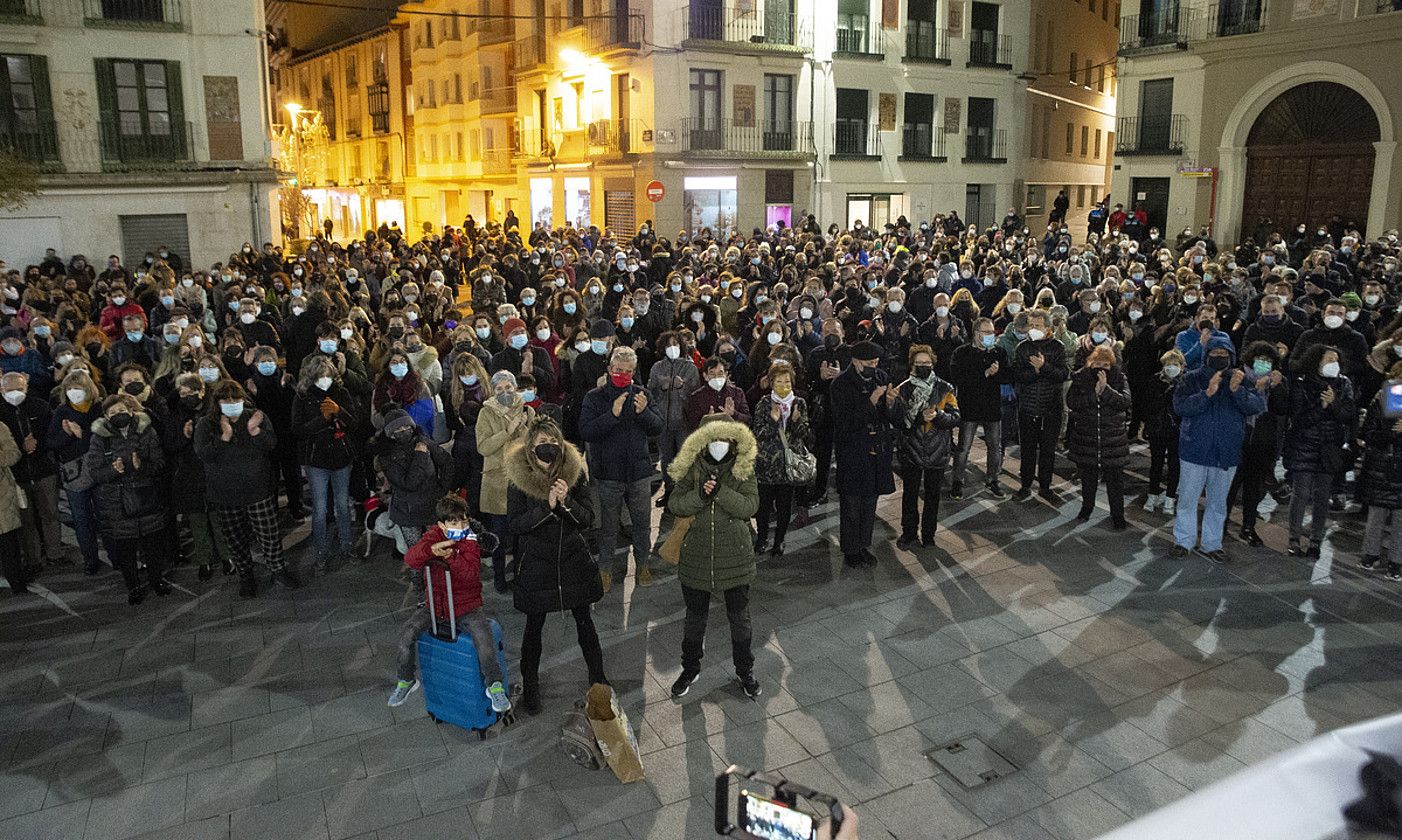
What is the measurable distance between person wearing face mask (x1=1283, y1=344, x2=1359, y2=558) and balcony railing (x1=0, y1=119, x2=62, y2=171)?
25.1m

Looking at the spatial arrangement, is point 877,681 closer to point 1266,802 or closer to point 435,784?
point 435,784

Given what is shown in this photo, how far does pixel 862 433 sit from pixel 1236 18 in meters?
25.8

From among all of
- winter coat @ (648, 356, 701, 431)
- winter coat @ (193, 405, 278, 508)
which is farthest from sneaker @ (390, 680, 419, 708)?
winter coat @ (648, 356, 701, 431)

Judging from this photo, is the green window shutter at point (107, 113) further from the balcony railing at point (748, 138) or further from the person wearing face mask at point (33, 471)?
the person wearing face mask at point (33, 471)

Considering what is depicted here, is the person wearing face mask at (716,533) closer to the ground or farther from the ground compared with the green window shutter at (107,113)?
closer to the ground

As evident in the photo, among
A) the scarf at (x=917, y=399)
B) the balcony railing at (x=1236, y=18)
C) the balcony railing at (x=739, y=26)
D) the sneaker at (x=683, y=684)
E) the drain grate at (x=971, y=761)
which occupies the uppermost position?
the balcony railing at (x=739, y=26)

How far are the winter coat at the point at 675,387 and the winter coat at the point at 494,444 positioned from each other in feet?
5.31

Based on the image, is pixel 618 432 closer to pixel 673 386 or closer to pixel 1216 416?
pixel 673 386

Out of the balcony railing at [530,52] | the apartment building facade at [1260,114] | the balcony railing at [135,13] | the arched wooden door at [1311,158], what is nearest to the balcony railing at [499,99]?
the balcony railing at [530,52]

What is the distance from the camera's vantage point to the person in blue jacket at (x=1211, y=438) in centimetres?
853

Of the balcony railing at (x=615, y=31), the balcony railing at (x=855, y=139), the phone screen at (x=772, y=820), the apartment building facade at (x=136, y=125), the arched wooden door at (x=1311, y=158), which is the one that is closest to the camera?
the phone screen at (x=772, y=820)

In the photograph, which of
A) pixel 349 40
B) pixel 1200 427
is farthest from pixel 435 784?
pixel 349 40

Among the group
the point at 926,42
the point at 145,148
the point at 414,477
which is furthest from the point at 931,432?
the point at 926,42

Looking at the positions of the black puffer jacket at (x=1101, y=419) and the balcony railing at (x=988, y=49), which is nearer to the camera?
the black puffer jacket at (x=1101, y=419)
